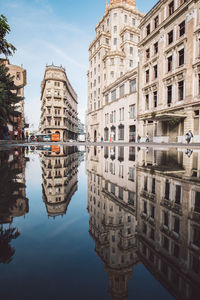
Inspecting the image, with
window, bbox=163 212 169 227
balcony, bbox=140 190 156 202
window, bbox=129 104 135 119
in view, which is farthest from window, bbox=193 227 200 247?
window, bbox=129 104 135 119

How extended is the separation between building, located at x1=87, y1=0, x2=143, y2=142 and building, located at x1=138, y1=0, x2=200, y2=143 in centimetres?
625

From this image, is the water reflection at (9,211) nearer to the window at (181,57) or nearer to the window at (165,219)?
the window at (165,219)

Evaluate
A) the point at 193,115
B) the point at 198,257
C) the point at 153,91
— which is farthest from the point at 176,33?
the point at 198,257

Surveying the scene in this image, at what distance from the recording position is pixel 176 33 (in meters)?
22.3

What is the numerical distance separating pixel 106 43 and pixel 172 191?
49604 millimetres

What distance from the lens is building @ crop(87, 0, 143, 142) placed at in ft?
118

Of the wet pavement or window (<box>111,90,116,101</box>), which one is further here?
window (<box>111,90,116,101</box>)

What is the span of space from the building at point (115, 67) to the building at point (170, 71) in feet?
20.5

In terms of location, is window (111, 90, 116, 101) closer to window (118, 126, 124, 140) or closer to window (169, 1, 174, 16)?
window (118, 126, 124, 140)

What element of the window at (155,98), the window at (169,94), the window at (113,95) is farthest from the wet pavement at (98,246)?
the window at (113,95)

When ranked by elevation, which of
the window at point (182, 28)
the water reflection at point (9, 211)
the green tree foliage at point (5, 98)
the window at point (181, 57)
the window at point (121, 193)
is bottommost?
the window at point (121, 193)

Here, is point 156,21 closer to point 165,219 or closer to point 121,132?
point 121,132

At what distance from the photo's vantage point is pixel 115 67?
41.6 meters

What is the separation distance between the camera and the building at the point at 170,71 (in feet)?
65.1
